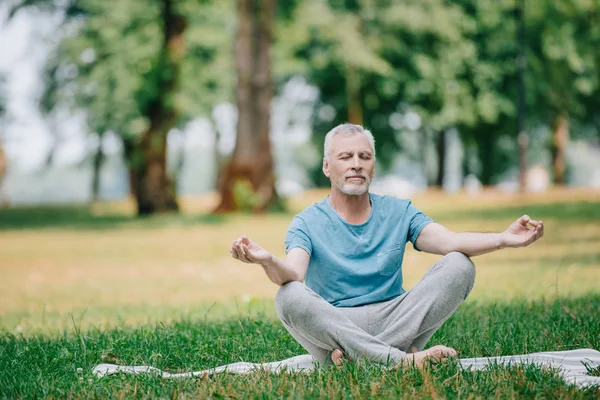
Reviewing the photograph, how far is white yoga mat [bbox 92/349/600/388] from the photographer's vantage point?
14.5ft

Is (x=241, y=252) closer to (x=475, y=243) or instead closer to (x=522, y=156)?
(x=475, y=243)

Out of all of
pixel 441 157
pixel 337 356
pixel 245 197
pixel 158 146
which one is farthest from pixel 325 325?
pixel 441 157

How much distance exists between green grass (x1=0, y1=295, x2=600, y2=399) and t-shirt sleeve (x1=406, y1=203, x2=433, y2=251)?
893 millimetres

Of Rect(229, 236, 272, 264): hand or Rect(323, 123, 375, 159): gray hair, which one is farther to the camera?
Rect(323, 123, 375, 159): gray hair

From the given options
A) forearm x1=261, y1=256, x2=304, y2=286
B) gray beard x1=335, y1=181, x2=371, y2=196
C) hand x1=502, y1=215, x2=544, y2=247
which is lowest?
forearm x1=261, y1=256, x2=304, y2=286

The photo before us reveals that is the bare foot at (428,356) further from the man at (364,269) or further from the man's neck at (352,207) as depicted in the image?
the man's neck at (352,207)

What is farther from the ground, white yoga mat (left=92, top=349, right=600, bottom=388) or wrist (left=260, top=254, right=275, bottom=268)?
wrist (left=260, top=254, right=275, bottom=268)

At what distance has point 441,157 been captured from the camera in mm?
44781

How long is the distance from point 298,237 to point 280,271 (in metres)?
0.39

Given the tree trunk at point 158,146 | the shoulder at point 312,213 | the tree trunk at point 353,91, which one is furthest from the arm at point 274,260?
the tree trunk at point 353,91

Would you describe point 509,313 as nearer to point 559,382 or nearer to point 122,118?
point 559,382

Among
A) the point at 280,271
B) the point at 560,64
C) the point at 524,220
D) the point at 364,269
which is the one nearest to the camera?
the point at 280,271

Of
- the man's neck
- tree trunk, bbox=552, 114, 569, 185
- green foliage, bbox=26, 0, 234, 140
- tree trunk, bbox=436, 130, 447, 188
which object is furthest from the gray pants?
tree trunk, bbox=436, 130, 447, 188

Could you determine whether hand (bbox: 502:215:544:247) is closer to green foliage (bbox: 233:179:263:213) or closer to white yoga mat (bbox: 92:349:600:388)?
white yoga mat (bbox: 92:349:600:388)
